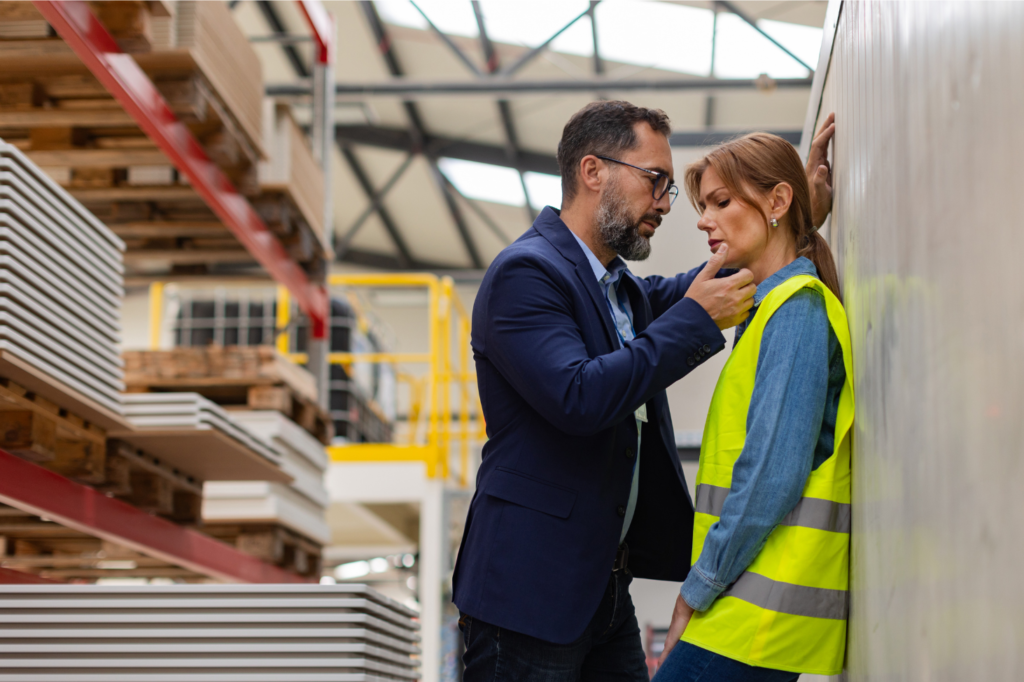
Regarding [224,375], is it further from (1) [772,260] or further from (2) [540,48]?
(2) [540,48]

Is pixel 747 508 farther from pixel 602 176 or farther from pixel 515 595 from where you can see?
pixel 602 176

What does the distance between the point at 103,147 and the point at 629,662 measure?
373 centimetres

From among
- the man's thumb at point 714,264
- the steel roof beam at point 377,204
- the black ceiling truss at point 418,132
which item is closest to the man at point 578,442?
the man's thumb at point 714,264

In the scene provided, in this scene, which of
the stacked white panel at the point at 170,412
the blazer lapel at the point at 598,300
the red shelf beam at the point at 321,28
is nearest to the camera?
the blazer lapel at the point at 598,300

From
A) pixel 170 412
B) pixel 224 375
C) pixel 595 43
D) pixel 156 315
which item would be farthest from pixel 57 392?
pixel 595 43

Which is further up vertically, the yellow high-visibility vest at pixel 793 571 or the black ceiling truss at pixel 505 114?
the black ceiling truss at pixel 505 114

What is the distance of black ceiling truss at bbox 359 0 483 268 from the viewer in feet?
41.5

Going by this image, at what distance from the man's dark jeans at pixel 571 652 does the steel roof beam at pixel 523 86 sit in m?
8.67

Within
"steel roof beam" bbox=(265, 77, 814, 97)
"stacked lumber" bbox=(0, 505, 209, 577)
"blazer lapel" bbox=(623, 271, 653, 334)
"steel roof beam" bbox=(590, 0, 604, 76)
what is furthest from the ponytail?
"steel roof beam" bbox=(265, 77, 814, 97)

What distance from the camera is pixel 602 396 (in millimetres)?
2359

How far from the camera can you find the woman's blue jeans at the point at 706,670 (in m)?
2.03

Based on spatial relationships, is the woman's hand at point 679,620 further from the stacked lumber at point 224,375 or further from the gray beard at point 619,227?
the stacked lumber at point 224,375

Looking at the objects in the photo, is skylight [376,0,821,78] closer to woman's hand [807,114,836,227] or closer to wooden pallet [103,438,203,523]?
wooden pallet [103,438,203,523]

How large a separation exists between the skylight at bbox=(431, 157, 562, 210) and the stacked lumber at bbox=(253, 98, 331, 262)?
29.7 ft
